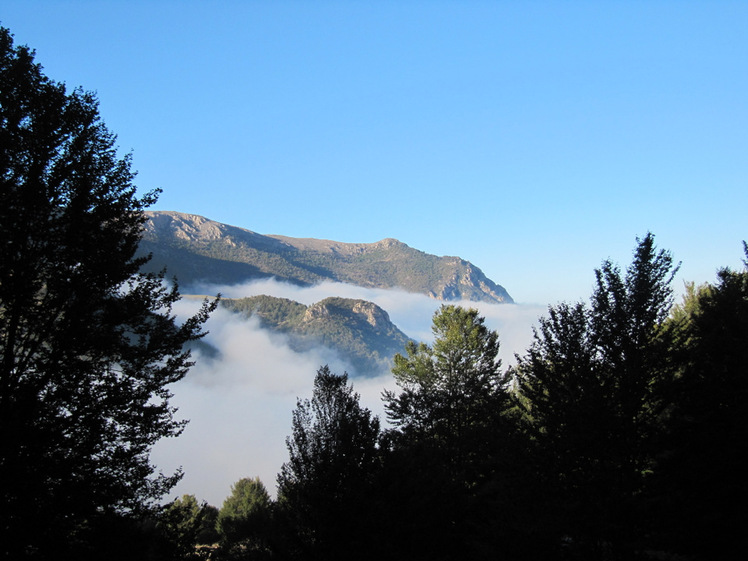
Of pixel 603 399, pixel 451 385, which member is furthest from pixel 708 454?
pixel 451 385

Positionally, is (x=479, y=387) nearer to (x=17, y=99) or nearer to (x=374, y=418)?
(x=374, y=418)

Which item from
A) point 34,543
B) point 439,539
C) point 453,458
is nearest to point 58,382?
point 34,543

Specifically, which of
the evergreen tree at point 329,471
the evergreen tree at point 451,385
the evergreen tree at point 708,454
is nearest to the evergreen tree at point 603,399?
the evergreen tree at point 708,454

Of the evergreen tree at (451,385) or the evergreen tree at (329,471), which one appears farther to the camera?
the evergreen tree at (451,385)

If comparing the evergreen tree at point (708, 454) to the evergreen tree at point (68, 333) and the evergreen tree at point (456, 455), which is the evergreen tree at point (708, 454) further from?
the evergreen tree at point (68, 333)

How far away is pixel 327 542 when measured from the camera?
44.2 ft

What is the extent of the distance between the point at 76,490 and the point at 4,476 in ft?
4.33

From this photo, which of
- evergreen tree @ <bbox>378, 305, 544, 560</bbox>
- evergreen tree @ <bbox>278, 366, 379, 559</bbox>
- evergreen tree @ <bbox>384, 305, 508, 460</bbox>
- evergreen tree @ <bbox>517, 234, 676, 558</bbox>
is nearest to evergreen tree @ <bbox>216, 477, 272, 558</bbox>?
evergreen tree @ <bbox>384, 305, 508, 460</bbox>

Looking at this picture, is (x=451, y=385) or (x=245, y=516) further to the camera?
(x=245, y=516)

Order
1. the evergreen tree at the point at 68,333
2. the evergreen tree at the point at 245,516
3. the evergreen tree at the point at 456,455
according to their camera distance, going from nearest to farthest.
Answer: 1. the evergreen tree at the point at 68,333
2. the evergreen tree at the point at 456,455
3. the evergreen tree at the point at 245,516

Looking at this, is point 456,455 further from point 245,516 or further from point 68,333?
point 245,516

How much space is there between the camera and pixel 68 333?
10141mm

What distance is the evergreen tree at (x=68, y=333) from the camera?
909 centimetres

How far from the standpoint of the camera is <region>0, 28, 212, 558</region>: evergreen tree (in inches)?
358
